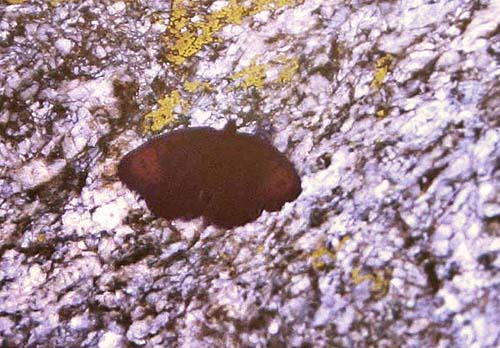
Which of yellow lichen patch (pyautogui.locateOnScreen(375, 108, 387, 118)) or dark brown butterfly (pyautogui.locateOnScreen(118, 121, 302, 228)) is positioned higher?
yellow lichen patch (pyautogui.locateOnScreen(375, 108, 387, 118))

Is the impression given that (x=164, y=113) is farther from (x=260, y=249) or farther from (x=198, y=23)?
(x=260, y=249)

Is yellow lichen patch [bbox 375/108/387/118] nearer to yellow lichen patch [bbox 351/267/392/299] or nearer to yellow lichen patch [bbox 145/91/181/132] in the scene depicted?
yellow lichen patch [bbox 351/267/392/299]

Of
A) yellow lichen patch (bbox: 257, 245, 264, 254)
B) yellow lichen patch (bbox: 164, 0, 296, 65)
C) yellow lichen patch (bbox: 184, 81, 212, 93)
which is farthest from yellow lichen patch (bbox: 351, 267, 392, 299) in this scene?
yellow lichen patch (bbox: 164, 0, 296, 65)

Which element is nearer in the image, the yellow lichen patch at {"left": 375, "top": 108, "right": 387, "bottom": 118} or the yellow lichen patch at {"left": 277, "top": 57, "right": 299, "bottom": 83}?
the yellow lichen patch at {"left": 375, "top": 108, "right": 387, "bottom": 118}

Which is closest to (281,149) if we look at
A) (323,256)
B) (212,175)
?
(212,175)

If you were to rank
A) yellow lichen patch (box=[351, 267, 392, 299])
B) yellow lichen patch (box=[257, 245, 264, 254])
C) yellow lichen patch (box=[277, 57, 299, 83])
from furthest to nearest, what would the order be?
yellow lichen patch (box=[277, 57, 299, 83]), yellow lichen patch (box=[257, 245, 264, 254]), yellow lichen patch (box=[351, 267, 392, 299])

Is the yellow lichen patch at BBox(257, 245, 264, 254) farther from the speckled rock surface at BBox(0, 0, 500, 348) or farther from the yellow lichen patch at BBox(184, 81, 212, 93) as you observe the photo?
the yellow lichen patch at BBox(184, 81, 212, 93)

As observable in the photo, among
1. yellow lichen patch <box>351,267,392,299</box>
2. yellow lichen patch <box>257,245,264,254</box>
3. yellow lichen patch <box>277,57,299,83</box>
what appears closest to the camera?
yellow lichen patch <box>351,267,392,299</box>

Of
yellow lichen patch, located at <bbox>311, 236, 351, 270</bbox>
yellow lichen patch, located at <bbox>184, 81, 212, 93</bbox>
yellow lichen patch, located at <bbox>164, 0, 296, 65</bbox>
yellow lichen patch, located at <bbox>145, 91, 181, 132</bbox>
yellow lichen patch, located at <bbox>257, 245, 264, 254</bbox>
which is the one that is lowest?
yellow lichen patch, located at <bbox>257, 245, 264, 254</bbox>
